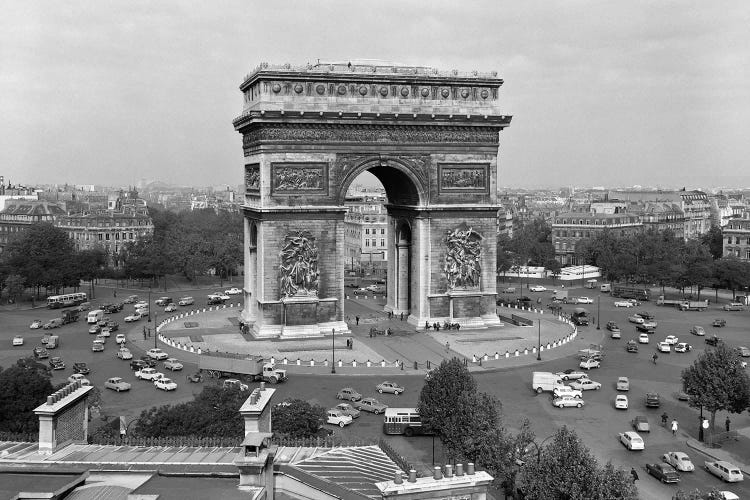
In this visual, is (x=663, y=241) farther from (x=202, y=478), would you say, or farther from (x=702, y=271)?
(x=202, y=478)

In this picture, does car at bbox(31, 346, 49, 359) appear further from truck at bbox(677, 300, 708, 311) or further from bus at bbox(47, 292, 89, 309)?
truck at bbox(677, 300, 708, 311)

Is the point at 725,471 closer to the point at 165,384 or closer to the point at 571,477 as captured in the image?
the point at 571,477

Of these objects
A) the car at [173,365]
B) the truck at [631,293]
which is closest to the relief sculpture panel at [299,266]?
the car at [173,365]

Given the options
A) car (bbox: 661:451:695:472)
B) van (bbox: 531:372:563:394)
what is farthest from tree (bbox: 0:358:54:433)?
car (bbox: 661:451:695:472)

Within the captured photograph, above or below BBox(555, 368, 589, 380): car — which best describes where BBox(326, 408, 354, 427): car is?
below

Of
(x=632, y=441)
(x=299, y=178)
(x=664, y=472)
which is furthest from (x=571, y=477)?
(x=299, y=178)

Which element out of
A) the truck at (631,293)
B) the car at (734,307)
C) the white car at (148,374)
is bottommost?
the white car at (148,374)

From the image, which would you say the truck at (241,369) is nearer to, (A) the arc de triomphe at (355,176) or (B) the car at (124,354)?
(B) the car at (124,354)
